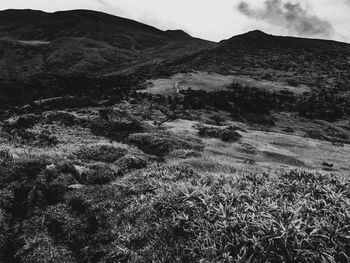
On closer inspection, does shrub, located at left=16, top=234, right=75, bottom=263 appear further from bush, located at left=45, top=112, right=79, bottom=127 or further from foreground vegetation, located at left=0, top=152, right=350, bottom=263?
bush, located at left=45, top=112, right=79, bottom=127

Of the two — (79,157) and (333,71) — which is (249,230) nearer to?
(79,157)

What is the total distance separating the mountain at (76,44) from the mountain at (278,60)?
15.3 m

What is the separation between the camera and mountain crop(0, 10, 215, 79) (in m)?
92.8

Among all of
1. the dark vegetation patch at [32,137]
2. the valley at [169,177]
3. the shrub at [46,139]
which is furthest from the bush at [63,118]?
the shrub at [46,139]

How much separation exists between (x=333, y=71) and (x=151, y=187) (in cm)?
6651

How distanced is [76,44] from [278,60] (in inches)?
2793

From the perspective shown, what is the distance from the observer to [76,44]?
12181 centimetres

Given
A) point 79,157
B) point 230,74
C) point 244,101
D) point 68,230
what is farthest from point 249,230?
point 230,74

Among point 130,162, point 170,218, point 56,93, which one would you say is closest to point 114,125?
point 130,162

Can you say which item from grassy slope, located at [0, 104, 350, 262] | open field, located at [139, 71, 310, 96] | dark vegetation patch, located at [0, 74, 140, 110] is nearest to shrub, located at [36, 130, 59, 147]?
grassy slope, located at [0, 104, 350, 262]

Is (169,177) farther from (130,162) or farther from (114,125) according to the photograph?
(114,125)

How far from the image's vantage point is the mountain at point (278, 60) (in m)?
65.3

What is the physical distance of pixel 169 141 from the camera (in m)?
20.2

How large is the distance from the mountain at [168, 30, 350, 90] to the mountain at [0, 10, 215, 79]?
1531cm
